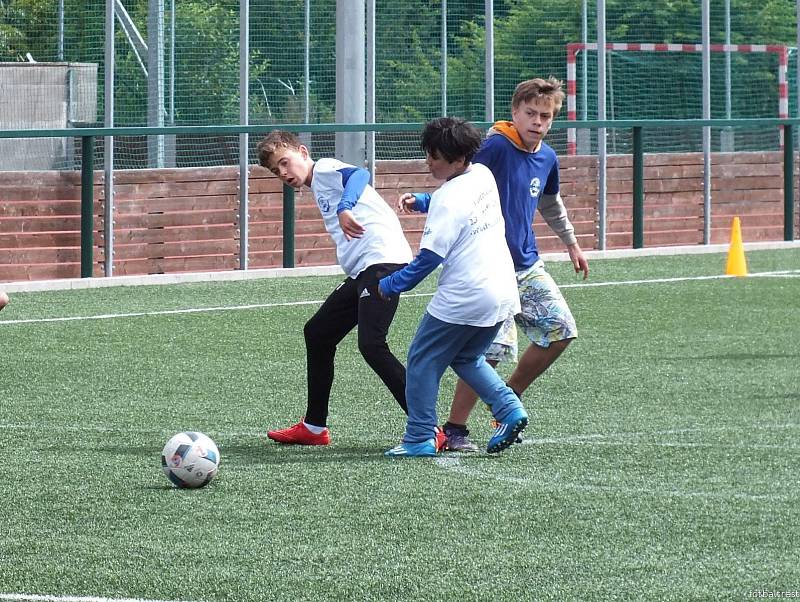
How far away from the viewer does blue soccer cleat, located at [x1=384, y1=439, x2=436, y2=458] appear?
7.93m

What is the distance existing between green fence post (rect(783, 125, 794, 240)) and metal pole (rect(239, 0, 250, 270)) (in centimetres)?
699

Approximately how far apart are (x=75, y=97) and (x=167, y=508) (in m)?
11.7

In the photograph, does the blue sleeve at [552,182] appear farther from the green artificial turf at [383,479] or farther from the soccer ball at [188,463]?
the soccer ball at [188,463]

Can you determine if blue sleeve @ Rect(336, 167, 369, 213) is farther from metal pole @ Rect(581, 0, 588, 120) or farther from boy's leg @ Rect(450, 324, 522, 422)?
metal pole @ Rect(581, 0, 588, 120)

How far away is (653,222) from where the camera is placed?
70.1 feet

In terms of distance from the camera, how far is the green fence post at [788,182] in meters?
21.7

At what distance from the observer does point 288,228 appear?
712 inches

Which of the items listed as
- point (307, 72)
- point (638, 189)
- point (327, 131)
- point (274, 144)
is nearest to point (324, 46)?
point (307, 72)

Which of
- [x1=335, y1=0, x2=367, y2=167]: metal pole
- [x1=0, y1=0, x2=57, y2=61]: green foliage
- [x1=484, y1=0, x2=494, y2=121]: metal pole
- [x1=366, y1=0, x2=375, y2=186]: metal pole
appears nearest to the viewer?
[x1=0, y1=0, x2=57, y2=61]: green foliage

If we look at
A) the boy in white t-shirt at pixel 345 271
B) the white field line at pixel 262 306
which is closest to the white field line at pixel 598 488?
the boy in white t-shirt at pixel 345 271

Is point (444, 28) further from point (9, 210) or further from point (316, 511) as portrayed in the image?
point (316, 511)

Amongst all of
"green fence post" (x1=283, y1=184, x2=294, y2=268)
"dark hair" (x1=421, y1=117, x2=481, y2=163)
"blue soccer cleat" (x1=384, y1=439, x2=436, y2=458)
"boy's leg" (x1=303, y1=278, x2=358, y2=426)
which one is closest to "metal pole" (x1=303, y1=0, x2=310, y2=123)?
"green fence post" (x1=283, y1=184, x2=294, y2=268)

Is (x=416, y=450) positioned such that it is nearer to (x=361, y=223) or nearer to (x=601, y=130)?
(x=361, y=223)

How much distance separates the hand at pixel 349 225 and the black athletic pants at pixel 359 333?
330 millimetres
